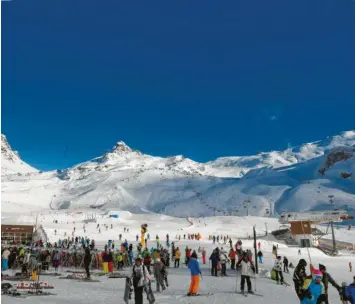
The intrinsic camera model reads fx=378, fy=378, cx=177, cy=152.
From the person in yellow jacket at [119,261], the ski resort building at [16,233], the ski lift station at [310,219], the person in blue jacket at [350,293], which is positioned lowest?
the person in blue jacket at [350,293]

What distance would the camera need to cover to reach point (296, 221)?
53.2 metres

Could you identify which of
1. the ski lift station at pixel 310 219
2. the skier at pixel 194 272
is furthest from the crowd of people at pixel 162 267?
the ski lift station at pixel 310 219

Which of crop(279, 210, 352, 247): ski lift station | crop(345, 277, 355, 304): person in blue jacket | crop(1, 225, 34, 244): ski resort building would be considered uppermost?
crop(279, 210, 352, 247): ski lift station

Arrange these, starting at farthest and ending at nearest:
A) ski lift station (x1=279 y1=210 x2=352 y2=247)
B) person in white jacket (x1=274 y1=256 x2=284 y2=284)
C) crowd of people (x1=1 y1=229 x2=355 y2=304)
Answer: ski lift station (x1=279 y1=210 x2=352 y2=247), person in white jacket (x1=274 y1=256 x2=284 y2=284), crowd of people (x1=1 y1=229 x2=355 y2=304)

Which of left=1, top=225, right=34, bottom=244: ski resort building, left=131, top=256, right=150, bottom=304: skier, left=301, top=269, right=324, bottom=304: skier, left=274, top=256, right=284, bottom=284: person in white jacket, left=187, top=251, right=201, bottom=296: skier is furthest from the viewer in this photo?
left=1, top=225, right=34, bottom=244: ski resort building

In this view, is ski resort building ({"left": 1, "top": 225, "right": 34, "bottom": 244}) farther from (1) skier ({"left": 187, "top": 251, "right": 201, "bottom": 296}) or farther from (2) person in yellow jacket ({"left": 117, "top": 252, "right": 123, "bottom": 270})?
(1) skier ({"left": 187, "top": 251, "right": 201, "bottom": 296})

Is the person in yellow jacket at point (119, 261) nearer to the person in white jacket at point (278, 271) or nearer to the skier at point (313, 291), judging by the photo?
the person in white jacket at point (278, 271)

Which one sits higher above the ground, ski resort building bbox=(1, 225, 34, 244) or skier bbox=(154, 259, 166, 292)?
ski resort building bbox=(1, 225, 34, 244)

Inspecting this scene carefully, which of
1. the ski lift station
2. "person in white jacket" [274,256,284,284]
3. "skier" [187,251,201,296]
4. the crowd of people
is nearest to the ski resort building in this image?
the crowd of people

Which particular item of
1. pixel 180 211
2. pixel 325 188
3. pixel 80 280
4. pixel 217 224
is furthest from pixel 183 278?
pixel 325 188

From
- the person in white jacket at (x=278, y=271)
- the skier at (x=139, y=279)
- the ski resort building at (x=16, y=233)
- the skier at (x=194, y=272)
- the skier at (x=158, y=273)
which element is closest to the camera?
the skier at (x=139, y=279)

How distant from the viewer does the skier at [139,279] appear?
33.5 feet

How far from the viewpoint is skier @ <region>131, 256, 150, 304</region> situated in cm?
1022

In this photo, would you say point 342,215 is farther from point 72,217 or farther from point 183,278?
point 72,217
